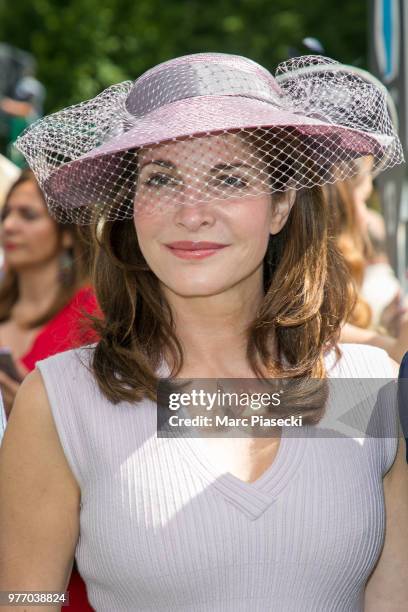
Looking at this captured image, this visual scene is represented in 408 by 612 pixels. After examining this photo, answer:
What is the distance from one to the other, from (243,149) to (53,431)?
696 millimetres

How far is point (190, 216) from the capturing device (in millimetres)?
2117

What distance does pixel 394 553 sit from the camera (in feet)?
7.13

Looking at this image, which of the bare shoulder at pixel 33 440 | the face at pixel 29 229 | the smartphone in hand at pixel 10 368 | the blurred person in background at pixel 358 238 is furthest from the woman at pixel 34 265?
the bare shoulder at pixel 33 440

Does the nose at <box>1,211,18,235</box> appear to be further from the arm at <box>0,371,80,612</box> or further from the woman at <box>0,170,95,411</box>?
the arm at <box>0,371,80,612</box>

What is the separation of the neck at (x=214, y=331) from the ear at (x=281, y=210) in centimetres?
15

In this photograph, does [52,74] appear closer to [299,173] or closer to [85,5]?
[85,5]

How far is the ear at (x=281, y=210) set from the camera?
7.48 ft

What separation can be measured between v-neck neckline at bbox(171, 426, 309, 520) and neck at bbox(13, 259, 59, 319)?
2.41 m

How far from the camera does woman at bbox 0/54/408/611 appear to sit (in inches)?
80.8

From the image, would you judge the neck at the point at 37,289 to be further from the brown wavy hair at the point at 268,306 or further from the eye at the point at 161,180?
the eye at the point at 161,180

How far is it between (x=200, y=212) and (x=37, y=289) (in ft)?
8.24

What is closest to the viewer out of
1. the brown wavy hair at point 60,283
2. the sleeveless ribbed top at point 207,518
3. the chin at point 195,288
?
the sleeveless ribbed top at point 207,518

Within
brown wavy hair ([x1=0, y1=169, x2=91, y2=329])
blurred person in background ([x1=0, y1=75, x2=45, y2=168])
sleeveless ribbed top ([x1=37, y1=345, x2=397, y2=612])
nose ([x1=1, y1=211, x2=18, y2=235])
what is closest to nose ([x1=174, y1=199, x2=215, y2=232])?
sleeveless ribbed top ([x1=37, y1=345, x2=397, y2=612])

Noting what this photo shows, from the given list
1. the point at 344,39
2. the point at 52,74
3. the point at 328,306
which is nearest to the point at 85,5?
the point at 52,74
